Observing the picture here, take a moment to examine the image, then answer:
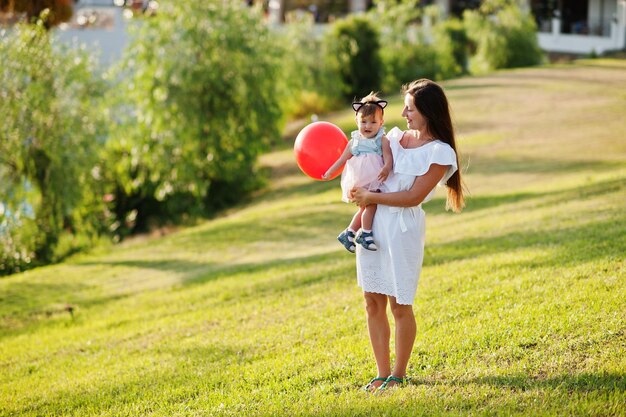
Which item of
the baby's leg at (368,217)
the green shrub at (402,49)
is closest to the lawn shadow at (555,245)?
the baby's leg at (368,217)

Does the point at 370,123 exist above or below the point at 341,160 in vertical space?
above

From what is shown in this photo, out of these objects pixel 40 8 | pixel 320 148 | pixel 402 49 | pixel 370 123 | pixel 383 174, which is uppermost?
pixel 40 8

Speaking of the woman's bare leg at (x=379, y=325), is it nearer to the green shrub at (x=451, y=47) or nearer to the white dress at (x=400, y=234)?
the white dress at (x=400, y=234)

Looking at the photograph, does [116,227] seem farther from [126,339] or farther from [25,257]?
[126,339]

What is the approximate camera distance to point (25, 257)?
43.8 feet

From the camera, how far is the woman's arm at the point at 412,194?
435cm

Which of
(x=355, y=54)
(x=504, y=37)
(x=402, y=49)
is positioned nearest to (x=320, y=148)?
(x=355, y=54)

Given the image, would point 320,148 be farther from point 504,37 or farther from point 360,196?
point 504,37

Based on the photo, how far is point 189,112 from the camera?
16.1 m

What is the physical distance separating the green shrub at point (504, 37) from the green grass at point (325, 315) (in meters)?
14.2

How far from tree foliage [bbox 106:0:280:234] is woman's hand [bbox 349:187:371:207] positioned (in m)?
11.3

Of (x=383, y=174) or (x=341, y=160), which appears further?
(x=341, y=160)

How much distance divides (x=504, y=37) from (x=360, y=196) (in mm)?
26207

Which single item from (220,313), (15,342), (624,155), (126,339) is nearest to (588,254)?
(220,313)
